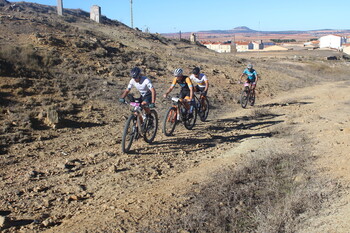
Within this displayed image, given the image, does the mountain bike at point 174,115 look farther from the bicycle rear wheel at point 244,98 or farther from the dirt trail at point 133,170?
the bicycle rear wheel at point 244,98

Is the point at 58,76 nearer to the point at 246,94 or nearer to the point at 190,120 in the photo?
the point at 190,120

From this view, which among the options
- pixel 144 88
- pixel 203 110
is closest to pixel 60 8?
pixel 203 110

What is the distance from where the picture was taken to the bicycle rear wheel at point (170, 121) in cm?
866

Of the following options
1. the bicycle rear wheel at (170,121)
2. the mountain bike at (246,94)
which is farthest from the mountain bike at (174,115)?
the mountain bike at (246,94)

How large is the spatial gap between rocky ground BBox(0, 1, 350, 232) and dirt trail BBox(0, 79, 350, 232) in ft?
0.06

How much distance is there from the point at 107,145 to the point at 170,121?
1.78m

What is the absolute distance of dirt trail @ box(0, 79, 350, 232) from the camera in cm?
469

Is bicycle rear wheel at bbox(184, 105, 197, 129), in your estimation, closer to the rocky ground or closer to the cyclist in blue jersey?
the rocky ground

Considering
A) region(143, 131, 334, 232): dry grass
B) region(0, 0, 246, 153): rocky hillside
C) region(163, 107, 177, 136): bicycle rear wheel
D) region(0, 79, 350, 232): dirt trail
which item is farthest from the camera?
region(0, 0, 246, 153): rocky hillside

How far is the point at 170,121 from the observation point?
8.86 m

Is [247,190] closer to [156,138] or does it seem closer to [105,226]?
[105,226]

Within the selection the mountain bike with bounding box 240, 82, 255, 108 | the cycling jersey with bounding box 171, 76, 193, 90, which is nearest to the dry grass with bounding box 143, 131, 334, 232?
the cycling jersey with bounding box 171, 76, 193, 90

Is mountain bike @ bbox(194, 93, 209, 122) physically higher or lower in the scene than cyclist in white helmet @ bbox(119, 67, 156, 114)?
lower

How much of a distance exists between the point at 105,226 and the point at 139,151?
3.24 metres
